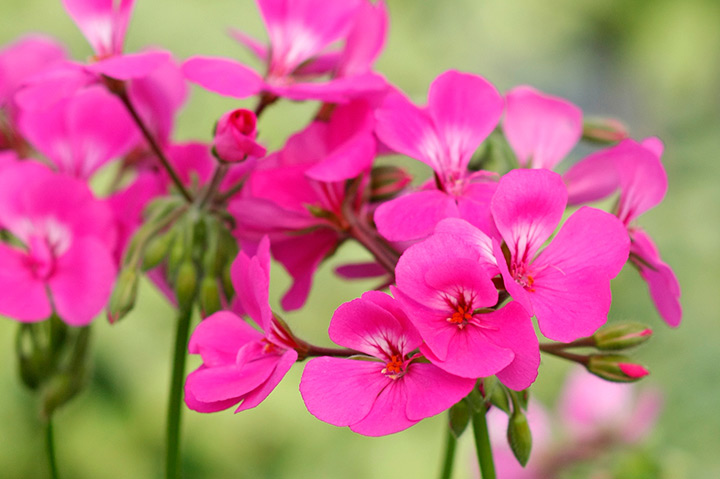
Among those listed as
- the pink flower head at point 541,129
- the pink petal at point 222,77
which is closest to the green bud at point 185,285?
the pink petal at point 222,77

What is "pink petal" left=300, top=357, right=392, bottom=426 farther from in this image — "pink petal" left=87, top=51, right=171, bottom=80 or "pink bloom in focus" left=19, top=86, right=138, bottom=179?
"pink bloom in focus" left=19, top=86, right=138, bottom=179

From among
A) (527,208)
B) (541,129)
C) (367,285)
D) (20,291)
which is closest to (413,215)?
(527,208)

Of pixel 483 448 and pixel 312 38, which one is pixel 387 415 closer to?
pixel 483 448

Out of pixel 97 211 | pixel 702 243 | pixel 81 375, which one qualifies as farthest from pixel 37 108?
pixel 702 243

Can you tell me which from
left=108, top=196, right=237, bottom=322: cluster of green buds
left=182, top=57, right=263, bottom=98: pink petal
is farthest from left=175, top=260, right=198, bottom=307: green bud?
left=182, top=57, right=263, bottom=98: pink petal

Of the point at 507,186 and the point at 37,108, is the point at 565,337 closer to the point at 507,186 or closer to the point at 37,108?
the point at 507,186
